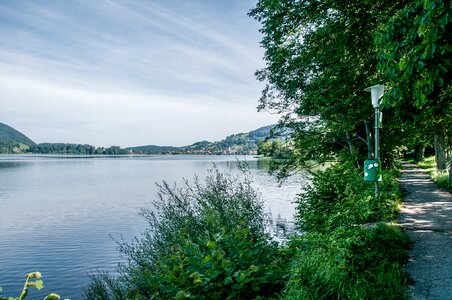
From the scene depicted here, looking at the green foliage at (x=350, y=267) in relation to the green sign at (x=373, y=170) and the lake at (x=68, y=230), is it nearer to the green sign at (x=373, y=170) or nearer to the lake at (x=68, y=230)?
the green sign at (x=373, y=170)

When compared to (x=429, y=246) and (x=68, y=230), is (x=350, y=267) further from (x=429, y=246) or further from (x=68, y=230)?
(x=68, y=230)

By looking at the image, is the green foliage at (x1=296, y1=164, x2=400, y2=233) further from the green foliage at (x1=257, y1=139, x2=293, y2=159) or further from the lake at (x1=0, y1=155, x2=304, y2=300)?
the green foliage at (x1=257, y1=139, x2=293, y2=159)

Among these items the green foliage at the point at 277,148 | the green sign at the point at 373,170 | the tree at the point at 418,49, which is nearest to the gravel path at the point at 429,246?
the green sign at the point at 373,170

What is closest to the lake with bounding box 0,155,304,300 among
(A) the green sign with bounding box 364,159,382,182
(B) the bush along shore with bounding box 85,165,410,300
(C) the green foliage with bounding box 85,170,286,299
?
(C) the green foliage with bounding box 85,170,286,299

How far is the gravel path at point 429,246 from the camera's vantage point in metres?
4.77

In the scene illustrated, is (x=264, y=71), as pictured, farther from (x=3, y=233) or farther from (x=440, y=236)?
(x=3, y=233)

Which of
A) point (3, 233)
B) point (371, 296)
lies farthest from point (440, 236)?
point (3, 233)

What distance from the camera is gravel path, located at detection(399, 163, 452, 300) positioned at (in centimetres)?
477

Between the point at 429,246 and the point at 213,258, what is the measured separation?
4131 mm

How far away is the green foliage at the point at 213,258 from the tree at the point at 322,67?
525 centimetres

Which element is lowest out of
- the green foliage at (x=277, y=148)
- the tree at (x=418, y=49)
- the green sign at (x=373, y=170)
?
the green sign at (x=373, y=170)

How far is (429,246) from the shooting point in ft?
21.6

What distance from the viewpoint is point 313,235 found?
661 centimetres

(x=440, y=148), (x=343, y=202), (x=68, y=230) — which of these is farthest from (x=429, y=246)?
(x=440, y=148)
